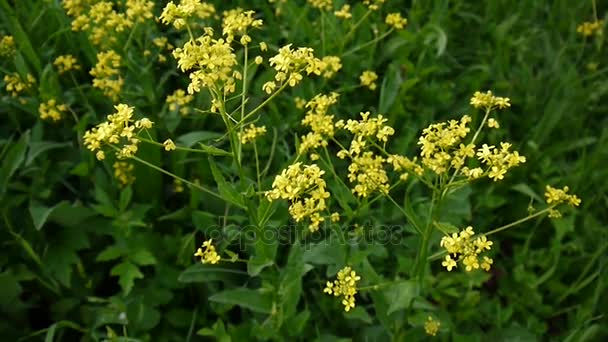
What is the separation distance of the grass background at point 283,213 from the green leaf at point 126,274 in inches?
1.4

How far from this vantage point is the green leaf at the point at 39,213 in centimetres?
247

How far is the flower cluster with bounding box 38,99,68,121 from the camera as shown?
2713 millimetres

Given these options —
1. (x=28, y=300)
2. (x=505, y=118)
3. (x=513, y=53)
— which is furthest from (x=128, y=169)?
(x=513, y=53)

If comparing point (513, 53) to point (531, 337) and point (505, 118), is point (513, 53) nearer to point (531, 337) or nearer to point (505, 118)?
point (505, 118)

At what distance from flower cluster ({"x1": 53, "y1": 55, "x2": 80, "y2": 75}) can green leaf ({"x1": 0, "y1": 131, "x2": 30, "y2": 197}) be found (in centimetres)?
34

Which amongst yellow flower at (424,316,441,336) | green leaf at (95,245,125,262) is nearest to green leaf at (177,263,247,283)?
green leaf at (95,245,125,262)

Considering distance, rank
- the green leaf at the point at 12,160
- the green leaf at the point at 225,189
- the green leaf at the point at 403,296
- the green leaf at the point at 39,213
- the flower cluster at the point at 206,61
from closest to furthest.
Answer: the flower cluster at the point at 206,61 → the green leaf at the point at 225,189 → the green leaf at the point at 403,296 → the green leaf at the point at 39,213 → the green leaf at the point at 12,160

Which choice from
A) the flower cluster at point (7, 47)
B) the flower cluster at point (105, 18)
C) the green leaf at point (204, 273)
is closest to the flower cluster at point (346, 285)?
the green leaf at point (204, 273)

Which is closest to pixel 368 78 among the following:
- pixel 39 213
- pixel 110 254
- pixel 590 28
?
pixel 110 254

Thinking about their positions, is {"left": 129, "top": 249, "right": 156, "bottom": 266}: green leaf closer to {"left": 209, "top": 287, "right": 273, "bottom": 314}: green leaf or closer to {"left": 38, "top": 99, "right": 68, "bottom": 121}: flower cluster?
{"left": 209, "top": 287, "right": 273, "bottom": 314}: green leaf

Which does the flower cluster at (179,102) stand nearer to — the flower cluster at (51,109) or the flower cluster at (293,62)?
the flower cluster at (51,109)

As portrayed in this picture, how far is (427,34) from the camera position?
340cm

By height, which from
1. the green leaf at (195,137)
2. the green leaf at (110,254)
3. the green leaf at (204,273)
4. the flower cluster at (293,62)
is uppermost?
the flower cluster at (293,62)

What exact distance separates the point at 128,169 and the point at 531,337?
5.52ft
